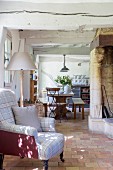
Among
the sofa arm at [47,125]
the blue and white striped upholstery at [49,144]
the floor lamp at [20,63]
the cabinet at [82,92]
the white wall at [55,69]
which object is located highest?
the white wall at [55,69]

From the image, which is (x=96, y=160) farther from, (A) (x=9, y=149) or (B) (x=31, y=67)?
(B) (x=31, y=67)

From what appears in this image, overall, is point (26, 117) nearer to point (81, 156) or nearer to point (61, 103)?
point (81, 156)

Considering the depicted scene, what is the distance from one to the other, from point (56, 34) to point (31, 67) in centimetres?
270

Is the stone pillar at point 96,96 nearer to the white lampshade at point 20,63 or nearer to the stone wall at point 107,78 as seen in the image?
the stone wall at point 107,78

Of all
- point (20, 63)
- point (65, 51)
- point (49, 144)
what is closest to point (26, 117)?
point (49, 144)

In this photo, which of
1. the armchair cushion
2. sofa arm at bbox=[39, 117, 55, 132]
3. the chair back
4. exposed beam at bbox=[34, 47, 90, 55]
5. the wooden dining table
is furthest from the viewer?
exposed beam at bbox=[34, 47, 90, 55]

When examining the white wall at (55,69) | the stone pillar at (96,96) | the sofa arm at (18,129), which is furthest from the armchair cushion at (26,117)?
the white wall at (55,69)

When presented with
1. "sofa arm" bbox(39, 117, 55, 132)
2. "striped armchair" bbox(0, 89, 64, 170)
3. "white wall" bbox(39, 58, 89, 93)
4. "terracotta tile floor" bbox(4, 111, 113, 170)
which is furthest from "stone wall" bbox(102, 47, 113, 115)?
"white wall" bbox(39, 58, 89, 93)

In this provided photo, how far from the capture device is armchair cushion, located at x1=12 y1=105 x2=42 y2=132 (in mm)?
3348

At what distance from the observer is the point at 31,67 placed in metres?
4.01

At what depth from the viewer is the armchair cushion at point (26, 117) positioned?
11.0 feet

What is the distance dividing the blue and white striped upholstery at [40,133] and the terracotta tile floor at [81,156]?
0.38 metres

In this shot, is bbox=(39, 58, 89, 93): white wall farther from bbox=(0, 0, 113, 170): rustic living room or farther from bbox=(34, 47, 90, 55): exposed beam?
bbox=(0, 0, 113, 170): rustic living room

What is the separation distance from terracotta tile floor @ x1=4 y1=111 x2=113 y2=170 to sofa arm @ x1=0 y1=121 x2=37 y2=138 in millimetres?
643
